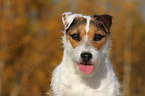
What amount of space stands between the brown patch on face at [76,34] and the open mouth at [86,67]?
0.46 metres

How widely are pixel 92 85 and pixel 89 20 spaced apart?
1.53m

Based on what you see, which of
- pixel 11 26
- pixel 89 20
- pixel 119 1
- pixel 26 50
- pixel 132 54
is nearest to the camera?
pixel 89 20

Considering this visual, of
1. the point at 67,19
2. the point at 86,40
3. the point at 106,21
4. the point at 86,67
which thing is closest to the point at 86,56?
the point at 86,67

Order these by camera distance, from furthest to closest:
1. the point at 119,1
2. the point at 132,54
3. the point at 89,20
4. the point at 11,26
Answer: the point at 132,54 → the point at 119,1 → the point at 11,26 → the point at 89,20

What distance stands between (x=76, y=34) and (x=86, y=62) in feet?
2.25

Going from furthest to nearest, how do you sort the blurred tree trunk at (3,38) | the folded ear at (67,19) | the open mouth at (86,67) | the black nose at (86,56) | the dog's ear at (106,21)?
1. the blurred tree trunk at (3,38)
2. the folded ear at (67,19)
3. the dog's ear at (106,21)
4. the open mouth at (86,67)
5. the black nose at (86,56)

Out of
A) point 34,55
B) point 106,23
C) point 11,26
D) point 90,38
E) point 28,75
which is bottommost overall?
point 28,75

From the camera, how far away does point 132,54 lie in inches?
1003

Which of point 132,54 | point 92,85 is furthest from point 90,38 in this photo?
point 132,54

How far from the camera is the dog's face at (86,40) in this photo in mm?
4672

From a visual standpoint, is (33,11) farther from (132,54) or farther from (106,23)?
(106,23)

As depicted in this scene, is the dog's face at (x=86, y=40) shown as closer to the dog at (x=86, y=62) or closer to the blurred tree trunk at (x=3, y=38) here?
the dog at (x=86, y=62)

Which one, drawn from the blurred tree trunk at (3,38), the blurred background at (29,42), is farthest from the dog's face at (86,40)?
the blurred tree trunk at (3,38)

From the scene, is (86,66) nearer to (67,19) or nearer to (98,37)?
(98,37)
